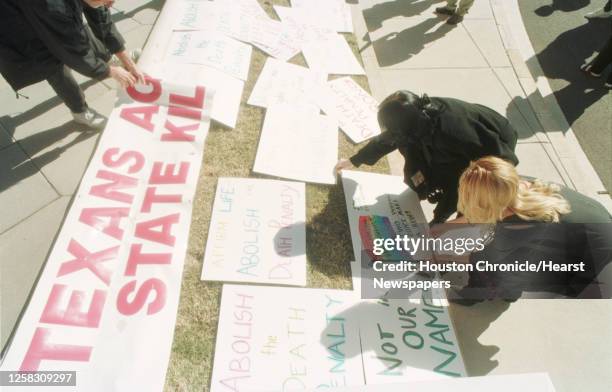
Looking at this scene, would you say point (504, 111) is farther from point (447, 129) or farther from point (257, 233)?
point (257, 233)

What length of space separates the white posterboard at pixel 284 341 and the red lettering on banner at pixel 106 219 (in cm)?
75

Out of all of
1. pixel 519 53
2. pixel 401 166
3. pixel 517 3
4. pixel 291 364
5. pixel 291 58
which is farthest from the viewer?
pixel 517 3

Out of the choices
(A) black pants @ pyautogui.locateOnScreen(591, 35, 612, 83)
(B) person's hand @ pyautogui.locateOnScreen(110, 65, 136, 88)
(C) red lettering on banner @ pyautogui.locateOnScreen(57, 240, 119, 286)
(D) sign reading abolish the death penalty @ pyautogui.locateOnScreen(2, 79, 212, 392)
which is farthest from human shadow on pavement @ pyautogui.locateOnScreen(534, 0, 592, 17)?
(C) red lettering on banner @ pyautogui.locateOnScreen(57, 240, 119, 286)

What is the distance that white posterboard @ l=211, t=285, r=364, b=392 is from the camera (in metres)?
1.74

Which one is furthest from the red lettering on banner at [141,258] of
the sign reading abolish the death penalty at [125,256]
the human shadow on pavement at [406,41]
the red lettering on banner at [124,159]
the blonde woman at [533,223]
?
the human shadow on pavement at [406,41]

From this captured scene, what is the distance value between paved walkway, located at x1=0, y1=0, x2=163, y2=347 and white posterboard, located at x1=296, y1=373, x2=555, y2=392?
5.58ft

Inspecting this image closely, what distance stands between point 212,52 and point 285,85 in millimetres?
717

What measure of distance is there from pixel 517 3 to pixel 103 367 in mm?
6101

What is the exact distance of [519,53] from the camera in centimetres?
414

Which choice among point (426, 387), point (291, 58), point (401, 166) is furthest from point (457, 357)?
point (291, 58)

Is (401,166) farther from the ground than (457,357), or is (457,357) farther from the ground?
(401,166)

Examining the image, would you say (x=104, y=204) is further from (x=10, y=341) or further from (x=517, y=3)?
(x=517, y=3)

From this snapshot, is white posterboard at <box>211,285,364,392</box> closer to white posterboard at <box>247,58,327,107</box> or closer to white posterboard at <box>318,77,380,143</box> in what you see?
white posterboard at <box>318,77,380,143</box>

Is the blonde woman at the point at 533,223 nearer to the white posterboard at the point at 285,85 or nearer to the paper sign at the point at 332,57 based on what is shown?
the white posterboard at the point at 285,85
